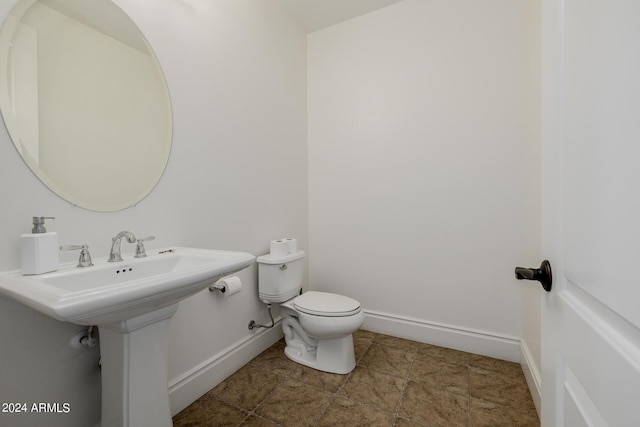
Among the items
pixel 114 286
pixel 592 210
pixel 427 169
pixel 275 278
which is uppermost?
pixel 427 169

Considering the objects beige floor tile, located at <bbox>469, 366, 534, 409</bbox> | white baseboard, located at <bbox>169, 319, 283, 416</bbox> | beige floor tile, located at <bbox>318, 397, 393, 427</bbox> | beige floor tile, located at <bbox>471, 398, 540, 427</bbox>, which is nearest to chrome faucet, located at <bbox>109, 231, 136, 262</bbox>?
white baseboard, located at <bbox>169, 319, 283, 416</bbox>

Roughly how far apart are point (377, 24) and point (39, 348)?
273 cm

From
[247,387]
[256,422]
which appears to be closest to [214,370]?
[247,387]

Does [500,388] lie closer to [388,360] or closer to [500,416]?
[500,416]

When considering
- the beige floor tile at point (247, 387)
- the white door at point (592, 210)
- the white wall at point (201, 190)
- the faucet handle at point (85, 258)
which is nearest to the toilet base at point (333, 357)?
the beige floor tile at point (247, 387)

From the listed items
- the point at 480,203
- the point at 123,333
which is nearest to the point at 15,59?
the point at 123,333

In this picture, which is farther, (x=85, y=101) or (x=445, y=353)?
(x=445, y=353)

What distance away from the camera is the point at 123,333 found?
948mm

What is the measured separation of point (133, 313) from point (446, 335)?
1.97 metres

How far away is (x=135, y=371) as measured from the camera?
97 cm

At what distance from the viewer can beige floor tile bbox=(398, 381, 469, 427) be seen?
53.0 inches

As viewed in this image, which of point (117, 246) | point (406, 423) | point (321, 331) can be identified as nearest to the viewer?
point (117, 246)

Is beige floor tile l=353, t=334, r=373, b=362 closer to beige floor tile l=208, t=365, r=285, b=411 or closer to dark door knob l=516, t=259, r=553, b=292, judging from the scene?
beige floor tile l=208, t=365, r=285, b=411

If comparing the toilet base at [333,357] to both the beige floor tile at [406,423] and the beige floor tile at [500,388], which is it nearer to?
the beige floor tile at [406,423]
